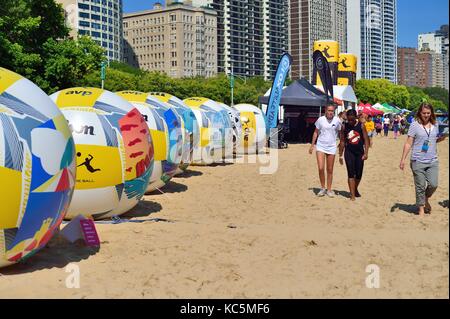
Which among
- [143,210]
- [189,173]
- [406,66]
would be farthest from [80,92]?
[406,66]

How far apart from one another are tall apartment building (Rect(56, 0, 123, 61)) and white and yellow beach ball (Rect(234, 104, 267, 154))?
344 feet

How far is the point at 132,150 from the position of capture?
791 cm

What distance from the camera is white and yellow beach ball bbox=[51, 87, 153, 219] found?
7418 millimetres

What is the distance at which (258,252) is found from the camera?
6340 millimetres

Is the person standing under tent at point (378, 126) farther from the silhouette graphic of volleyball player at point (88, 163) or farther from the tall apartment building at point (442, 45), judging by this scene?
the silhouette graphic of volleyball player at point (88, 163)

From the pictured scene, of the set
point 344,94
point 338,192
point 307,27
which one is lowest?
point 338,192

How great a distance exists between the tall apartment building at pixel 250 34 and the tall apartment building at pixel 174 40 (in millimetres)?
5070

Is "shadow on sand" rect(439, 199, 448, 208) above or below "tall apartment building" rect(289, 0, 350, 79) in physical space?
below

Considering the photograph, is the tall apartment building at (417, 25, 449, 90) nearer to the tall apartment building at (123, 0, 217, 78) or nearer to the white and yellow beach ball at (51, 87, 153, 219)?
the white and yellow beach ball at (51, 87, 153, 219)

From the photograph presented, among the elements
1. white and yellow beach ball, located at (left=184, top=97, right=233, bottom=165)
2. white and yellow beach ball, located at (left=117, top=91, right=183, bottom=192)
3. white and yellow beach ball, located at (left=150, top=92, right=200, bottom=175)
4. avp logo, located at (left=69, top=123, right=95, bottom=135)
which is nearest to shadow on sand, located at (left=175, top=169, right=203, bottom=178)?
white and yellow beach ball, located at (left=184, top=97, right=233, bottom=165)

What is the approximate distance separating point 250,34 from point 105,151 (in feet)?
500

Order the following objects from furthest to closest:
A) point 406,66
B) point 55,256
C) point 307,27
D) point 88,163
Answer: point 307,27 → point 406,66 → point 88,163 → point 55,256

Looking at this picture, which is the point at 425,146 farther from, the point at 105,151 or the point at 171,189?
the point at 171,189

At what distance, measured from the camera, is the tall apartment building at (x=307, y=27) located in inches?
5374
